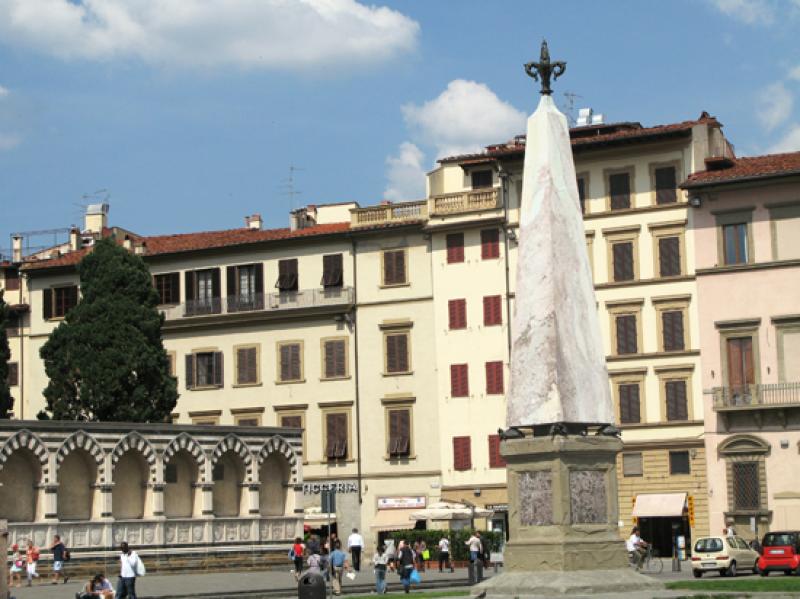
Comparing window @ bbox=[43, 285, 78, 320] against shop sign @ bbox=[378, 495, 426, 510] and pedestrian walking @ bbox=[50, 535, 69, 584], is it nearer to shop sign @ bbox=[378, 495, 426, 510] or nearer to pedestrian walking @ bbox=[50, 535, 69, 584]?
shop sign @ bbox=[378, 495, 426, 510]

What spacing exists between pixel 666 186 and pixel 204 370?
2255 centimetres

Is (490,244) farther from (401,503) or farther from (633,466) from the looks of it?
(401,503)

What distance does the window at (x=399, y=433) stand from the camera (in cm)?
6781

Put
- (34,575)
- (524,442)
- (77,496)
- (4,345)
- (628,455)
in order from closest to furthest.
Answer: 1. (524,442)
2. (34,575)
3. (77,496)
4. (4,345)
5. (628,455)

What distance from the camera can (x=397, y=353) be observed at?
226ft

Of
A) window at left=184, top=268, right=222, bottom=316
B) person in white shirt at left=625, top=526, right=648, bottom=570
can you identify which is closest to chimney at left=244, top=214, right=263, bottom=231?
window at left=184, top=268, right=222, bottom=316

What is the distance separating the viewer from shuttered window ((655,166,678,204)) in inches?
2522

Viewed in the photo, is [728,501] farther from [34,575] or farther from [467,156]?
[34,575]

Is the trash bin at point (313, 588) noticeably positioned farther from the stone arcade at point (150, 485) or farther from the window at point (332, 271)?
the window at point (332, 271)

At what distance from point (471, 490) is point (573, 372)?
125 feet

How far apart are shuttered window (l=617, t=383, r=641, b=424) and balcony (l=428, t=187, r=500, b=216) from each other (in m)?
9.67

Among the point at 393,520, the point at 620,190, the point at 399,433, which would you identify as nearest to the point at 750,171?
the point at 620,190

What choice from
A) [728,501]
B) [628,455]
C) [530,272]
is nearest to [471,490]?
[628,455]

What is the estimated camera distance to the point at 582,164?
6581 centimetres
